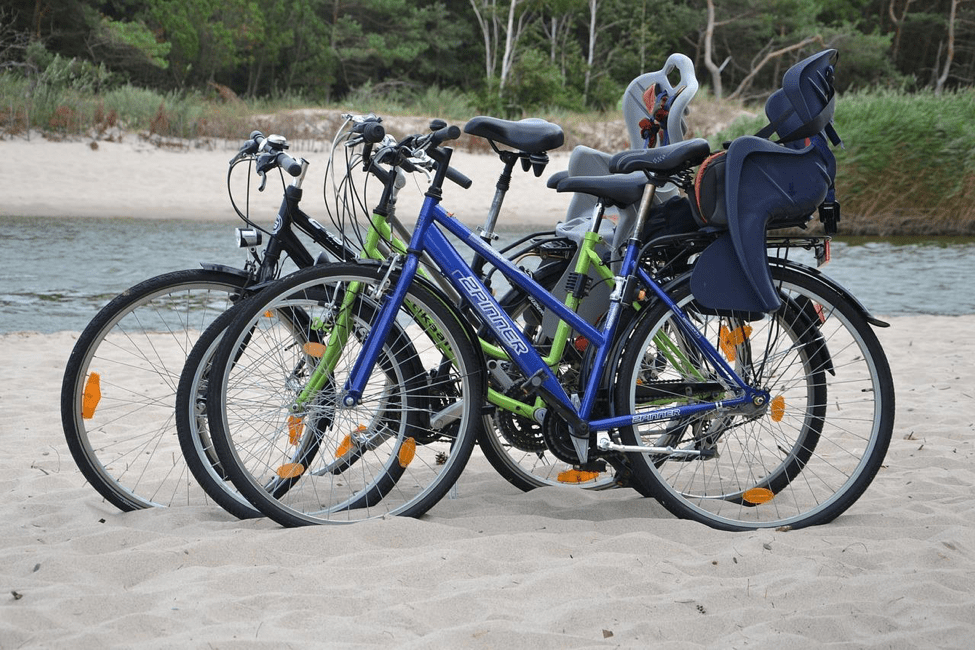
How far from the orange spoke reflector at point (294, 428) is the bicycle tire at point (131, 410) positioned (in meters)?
0.40

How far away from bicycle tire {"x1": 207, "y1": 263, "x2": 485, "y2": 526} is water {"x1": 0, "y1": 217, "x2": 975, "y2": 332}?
4.74 metres

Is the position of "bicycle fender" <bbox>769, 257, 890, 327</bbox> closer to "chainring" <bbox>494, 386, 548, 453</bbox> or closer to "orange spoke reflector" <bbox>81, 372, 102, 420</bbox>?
"chainring" <bbox>494, 386, 548, 453</bbox>

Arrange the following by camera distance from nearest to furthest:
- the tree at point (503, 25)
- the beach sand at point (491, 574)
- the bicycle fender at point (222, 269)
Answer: the beach sand at point (491, 574) → the bicycle fender at point (222, 269) → the tree at point (503, 25)

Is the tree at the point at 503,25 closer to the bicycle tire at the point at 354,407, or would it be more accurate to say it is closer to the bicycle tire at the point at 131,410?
the bicycle tire at the point at 131,410

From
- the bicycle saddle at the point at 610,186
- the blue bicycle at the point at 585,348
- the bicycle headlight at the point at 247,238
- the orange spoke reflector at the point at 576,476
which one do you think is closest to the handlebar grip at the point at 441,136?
the blue bicycle at the point at 585,348

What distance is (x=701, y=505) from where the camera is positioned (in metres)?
3.43

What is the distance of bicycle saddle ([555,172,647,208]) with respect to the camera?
121 inches

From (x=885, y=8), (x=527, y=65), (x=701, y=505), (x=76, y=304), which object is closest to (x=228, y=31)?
(x=527, y=65)

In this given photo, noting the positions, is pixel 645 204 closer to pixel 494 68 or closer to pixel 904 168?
pixel 904 168

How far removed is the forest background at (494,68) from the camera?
1602cm

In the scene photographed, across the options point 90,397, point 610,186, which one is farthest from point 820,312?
point 90,397

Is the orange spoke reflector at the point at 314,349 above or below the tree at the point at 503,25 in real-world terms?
below

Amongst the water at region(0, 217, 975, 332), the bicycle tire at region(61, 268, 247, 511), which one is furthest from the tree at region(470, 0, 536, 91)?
the bicycle tire at region(61, 268, 247, 511)

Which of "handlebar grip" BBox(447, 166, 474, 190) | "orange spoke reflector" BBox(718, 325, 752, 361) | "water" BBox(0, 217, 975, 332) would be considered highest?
"handlebar grip" BBox(447, 166, 474, 190)
